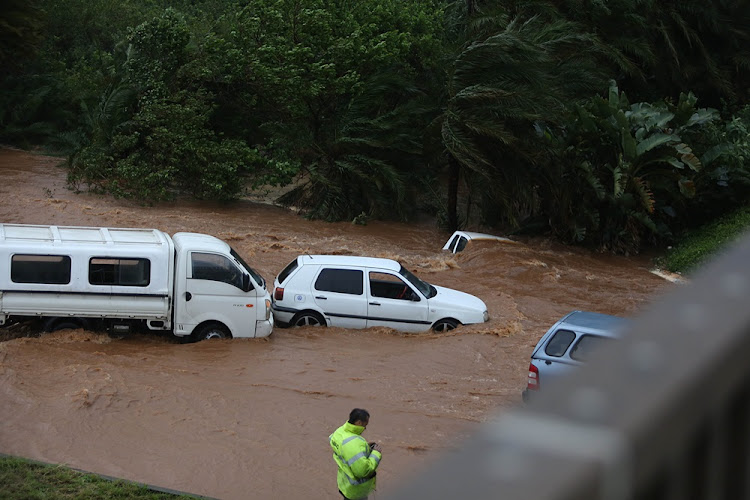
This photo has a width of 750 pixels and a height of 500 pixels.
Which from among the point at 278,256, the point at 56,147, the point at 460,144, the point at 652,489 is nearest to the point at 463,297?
the point at 278,256

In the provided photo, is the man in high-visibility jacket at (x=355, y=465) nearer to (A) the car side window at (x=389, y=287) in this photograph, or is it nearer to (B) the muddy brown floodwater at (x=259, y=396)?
(B) the muddy brown floodwater at (x=259, y=396)

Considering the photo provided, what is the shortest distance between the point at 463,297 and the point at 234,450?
649 centimetres

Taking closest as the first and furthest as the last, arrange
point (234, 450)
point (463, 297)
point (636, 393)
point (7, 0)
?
point (636, 393) → point (234, 450) → point (463, 297) → point (7, 0)

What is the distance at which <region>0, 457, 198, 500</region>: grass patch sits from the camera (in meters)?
7.88

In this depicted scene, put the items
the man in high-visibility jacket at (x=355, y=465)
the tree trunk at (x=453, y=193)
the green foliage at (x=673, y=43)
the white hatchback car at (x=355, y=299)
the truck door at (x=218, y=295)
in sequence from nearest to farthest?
the man in high-visibility jacket at (x=355, y=465), the truck door at (x=218, y=295), the white hatchback car at (x=355, y=299), the tree trunk at (x=453, y=193), the green foliage at (x=673, y=43)

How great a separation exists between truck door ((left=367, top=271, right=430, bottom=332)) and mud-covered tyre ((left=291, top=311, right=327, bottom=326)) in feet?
2.59

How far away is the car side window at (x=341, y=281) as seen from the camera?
14320 mm

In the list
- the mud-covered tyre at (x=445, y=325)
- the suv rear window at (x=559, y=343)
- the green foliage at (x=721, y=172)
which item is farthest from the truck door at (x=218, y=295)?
the green foliage at (x=721, y=172)

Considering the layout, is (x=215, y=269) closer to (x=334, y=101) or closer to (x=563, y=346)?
(x=563, y=346)

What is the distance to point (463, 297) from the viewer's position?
15.3m

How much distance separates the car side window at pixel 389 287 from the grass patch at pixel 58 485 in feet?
21.9

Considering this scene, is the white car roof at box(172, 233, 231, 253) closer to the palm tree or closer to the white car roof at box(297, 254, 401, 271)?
the white car roof at box(297, 254, 401, 271)

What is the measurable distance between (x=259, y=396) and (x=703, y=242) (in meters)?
17.1

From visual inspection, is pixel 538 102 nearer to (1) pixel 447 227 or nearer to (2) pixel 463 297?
A: (1) pixel 447 227
